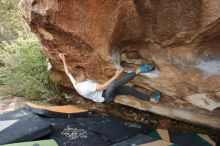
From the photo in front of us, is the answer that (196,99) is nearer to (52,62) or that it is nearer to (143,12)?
(143,12)

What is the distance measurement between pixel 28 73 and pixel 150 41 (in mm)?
3828

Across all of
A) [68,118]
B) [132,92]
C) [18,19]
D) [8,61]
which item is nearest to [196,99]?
[132,92]

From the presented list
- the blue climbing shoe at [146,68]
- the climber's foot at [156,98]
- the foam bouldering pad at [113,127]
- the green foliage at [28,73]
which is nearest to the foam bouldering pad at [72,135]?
the foam bouldering pad at [113,127]

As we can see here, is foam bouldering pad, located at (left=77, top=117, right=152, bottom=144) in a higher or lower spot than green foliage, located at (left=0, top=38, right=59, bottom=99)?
lower

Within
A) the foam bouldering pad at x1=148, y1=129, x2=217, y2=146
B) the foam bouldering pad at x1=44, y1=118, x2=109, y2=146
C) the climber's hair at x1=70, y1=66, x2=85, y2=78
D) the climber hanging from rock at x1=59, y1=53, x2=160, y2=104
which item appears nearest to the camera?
the climber hanging from rock at x1=59, y1=53, x2=160, y2=104

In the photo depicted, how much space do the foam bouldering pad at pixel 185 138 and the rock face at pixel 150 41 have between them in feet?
1.42

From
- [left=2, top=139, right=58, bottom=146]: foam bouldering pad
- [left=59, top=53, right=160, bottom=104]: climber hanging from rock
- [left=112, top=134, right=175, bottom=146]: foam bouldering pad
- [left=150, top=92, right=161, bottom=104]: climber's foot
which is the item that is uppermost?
[left=59, top=53, right=160, bottom=104]: climber hanging from rock

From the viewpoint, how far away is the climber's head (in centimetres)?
504

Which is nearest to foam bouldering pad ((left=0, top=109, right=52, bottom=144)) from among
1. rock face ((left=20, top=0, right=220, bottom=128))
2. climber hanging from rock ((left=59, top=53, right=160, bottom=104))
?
climber hanging from rock ((left=59, top=53, right=160, bottom=104))

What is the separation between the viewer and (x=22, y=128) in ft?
17.1

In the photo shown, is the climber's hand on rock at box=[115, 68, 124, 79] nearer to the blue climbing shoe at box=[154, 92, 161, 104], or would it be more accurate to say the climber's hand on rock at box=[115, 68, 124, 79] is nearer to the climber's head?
the climber's head

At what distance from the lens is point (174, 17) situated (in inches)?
163

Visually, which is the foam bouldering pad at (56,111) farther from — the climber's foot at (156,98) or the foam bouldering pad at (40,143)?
the climber's foot at (156,98)

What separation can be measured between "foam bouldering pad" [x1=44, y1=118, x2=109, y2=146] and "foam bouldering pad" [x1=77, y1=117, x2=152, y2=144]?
4.5 inches
